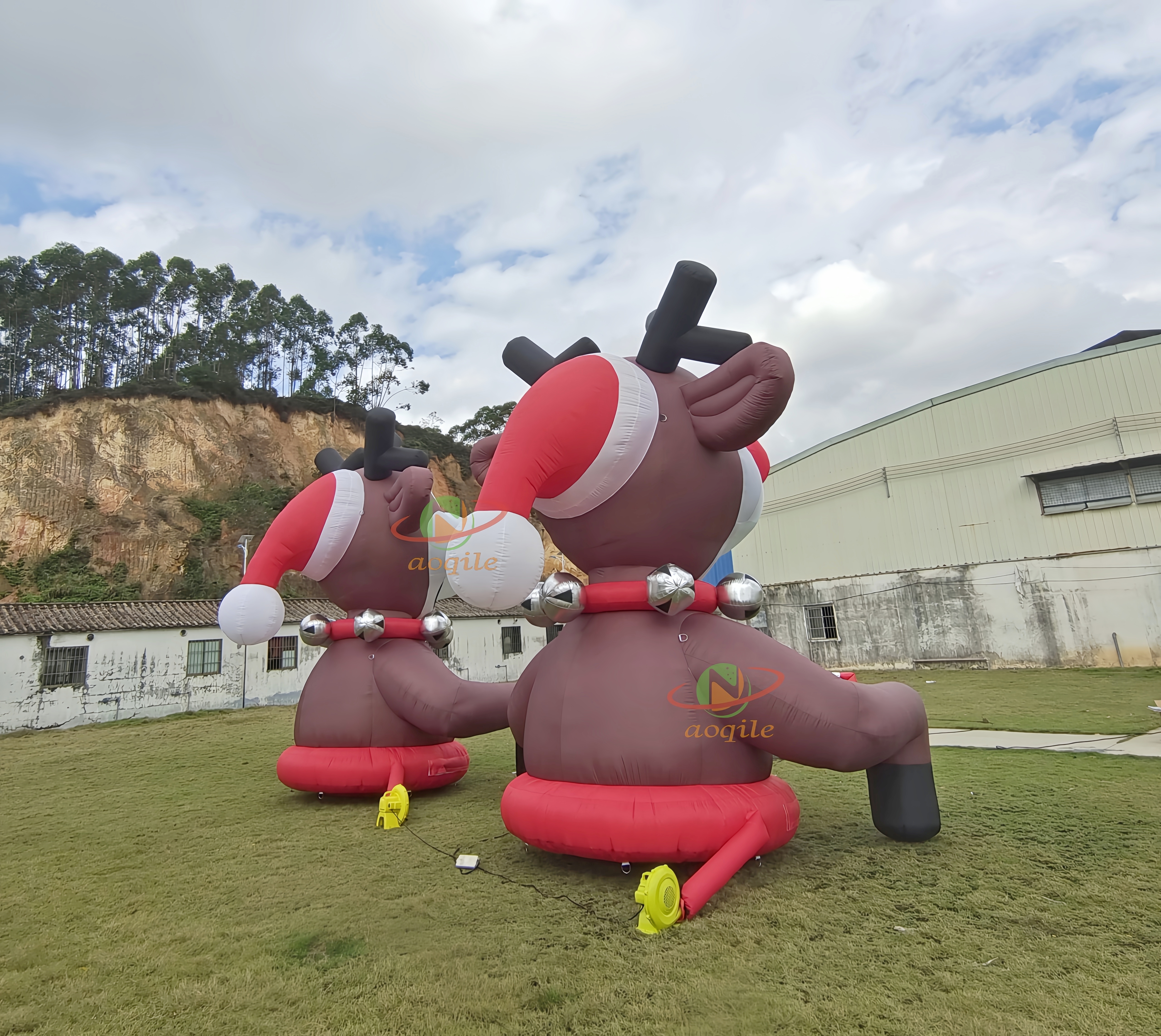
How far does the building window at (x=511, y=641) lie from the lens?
64.2ft

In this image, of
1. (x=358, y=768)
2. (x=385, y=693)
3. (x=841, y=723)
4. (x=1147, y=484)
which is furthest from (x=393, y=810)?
(x=1147, y=484)

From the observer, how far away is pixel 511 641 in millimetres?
19750

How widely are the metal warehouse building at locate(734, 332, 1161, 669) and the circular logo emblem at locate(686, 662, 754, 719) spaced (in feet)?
47.7

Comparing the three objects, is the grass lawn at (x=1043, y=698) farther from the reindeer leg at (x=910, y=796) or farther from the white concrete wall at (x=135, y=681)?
the white concrete wall at (x=135, y=681)

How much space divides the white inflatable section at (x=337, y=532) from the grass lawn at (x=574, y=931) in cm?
180

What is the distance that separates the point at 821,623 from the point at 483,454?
1559 centimetres

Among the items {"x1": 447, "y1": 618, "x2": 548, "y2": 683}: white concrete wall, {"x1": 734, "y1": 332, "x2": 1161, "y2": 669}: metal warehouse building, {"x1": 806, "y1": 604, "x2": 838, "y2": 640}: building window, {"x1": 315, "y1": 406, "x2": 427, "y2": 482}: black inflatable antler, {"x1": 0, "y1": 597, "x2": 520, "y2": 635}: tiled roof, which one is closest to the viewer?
{"x1": 315, "y1": 406, "x2": 427, "y2": 482}: black inflatable antler

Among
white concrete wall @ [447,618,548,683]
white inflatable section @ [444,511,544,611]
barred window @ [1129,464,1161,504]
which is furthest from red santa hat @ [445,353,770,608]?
barred window @ [1129,464,1161,504]

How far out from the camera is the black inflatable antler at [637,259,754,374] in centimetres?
334

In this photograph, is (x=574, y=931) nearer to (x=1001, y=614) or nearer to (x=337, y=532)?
(x=337, y=532)

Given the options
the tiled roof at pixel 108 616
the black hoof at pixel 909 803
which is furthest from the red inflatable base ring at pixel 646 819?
the tiled roof at pixel 108 616

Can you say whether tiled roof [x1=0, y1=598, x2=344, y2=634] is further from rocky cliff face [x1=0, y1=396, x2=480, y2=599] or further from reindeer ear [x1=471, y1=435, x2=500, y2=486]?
reindeer ear [x1=471, y1=435, x2=500, y2=486]

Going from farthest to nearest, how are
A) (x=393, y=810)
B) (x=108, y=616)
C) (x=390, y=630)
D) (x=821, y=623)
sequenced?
(x=821, y=623)
(x=108, y=616)
(x=390, y=630)
(x=393, y=810)

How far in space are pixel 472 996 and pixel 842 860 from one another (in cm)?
193
